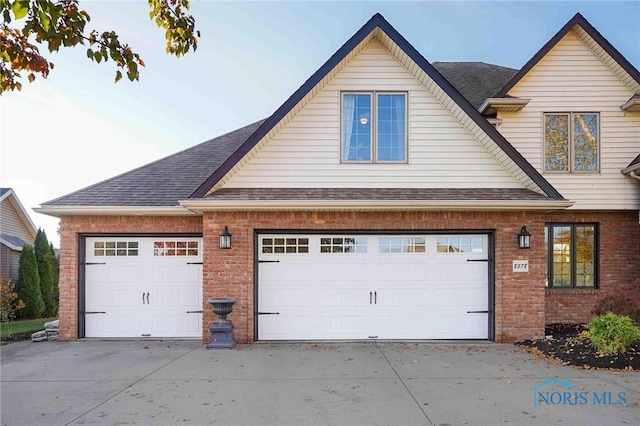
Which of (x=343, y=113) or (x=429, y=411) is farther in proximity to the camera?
(x=343, y=113)

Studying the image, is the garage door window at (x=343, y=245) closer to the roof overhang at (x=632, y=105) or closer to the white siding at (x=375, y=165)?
the white siding at (x=375, y=165)

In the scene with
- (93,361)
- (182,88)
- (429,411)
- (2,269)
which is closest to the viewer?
(429,411)

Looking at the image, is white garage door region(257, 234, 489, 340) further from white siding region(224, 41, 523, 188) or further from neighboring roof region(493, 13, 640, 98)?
neighboring roof region(493, 13, 640, 98)

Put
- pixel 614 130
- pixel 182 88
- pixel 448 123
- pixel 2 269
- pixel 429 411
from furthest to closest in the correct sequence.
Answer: pixel 2 269 < pixel 182 88 < pixel 614 130 < pixel 448 123 < pixel 429 411

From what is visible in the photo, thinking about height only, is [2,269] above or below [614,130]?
below

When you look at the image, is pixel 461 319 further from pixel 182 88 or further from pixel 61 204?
pixel 182 88

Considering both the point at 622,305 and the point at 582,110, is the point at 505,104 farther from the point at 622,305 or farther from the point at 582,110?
the point at 622,305

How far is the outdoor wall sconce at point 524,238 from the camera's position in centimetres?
910

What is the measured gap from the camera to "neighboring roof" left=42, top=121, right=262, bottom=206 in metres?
9.84

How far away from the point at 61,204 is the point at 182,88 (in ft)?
19.9

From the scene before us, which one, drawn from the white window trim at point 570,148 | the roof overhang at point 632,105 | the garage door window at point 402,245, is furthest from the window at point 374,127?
the roof overhang at point 632,105

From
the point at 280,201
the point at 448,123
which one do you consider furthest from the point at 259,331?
the point at 448,123

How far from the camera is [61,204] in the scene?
9.61m

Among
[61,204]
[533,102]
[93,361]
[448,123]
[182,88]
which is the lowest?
[93,361]
